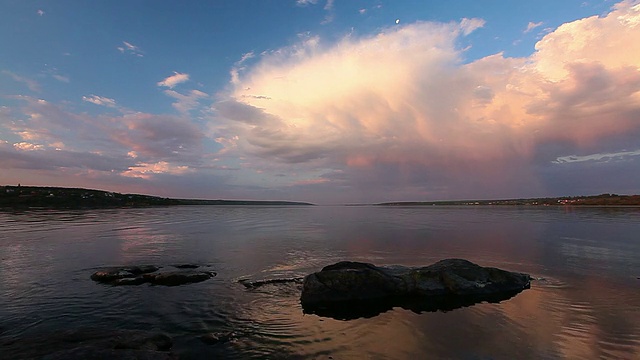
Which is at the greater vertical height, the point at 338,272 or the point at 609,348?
the point at 338,272

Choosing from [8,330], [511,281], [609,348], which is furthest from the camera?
[511,281]

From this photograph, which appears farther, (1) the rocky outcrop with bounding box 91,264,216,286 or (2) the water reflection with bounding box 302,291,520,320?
(1) the rocky outcrop with bounding box 91,264,216,286

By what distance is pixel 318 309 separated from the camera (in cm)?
1633

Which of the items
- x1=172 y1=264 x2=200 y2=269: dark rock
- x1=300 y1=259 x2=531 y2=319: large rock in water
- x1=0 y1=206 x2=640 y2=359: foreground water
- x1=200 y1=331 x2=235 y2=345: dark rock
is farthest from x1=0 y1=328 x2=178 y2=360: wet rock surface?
x1=172 y1=264 x2=200 y2=269: dark rock

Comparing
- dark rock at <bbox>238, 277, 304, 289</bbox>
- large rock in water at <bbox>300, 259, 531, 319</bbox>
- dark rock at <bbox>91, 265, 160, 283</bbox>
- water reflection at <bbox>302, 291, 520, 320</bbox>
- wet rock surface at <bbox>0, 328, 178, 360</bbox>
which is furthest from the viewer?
dark rock at <bbox>91, 265, 160, 283</bbox>

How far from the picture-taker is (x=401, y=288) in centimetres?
1883

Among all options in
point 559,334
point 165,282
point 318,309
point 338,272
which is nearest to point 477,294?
point 559,334

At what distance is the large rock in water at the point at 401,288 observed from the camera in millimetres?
16906

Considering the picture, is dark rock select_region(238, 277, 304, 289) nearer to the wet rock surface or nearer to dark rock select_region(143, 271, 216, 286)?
dark rock select_region(143, 271, 216, 286)

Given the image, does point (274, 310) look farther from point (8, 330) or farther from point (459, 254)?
point (459, 254)

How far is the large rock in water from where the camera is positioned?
1691cm

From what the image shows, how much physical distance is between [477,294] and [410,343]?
8.68 meters

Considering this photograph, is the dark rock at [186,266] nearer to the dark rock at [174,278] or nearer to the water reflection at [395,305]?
the dark rock at [174,278]

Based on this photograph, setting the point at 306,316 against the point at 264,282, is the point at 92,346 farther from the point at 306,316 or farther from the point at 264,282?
the point at 264,282
